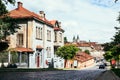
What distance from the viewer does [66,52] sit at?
7362cm

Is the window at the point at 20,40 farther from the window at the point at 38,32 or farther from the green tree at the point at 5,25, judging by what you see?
the green tree at the point at 5,25

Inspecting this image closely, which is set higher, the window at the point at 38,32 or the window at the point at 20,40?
the window at the point at 38,32

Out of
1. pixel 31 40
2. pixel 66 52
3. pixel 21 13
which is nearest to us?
pixel 31 40

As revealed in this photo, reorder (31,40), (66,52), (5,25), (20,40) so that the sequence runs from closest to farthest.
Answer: (5,25), (31,40), (20,40), (66,52)

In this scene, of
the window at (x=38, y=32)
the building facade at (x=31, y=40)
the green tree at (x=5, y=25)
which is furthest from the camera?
the window at (x=38, y=32)

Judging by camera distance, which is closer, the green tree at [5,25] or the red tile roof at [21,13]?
the green tree at [5,25]

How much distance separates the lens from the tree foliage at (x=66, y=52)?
240 feet

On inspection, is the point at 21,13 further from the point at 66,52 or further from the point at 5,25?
the point at 5,25

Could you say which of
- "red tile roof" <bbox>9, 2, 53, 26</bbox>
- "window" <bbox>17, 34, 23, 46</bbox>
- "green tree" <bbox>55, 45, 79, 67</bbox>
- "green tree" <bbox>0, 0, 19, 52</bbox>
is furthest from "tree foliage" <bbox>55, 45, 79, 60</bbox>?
"green tree" <bbox>0, 0, 19, 52</bbox>

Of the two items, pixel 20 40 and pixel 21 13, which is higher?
pixel 21 13

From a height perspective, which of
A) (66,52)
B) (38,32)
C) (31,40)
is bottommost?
(66,52)

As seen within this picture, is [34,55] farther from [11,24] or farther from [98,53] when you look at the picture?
[98,53]

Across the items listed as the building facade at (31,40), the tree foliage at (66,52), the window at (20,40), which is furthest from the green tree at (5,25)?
the tree foliage at (66,52)

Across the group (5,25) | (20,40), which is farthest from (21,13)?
(5,25)
